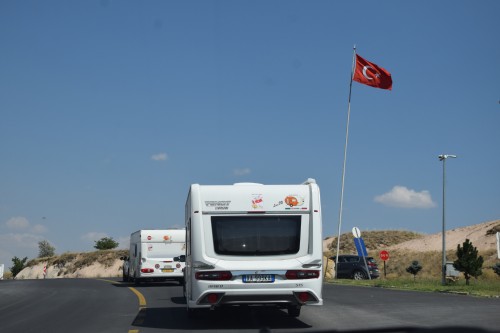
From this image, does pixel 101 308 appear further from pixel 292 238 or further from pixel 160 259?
pixel 160 259

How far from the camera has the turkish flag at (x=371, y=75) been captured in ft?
128

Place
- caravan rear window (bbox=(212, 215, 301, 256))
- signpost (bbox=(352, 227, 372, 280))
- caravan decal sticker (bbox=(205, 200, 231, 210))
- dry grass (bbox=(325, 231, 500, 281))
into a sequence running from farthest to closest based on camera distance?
dry grass (bbox=(325, 231, 500, 281)), signpost (bbox=(352, 227, 372, 280)), caravan decal sticker (bbox=(205, 200, 231, 210)), caravan rear window (bbox=(212, 215, 301, 256))

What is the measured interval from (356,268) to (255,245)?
90.7 ft

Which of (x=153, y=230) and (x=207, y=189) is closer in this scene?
(x=207, y=189)

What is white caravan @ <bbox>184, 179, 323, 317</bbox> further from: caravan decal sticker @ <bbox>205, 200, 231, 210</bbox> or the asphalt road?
the asphalt road

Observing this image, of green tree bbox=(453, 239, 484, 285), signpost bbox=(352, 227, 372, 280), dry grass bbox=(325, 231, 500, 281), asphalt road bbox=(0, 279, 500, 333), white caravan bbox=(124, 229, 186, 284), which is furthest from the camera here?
dry grass bbox=(325, 231, 500, 281)

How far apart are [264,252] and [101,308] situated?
7.02 metres

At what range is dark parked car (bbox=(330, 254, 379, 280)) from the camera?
132 ft

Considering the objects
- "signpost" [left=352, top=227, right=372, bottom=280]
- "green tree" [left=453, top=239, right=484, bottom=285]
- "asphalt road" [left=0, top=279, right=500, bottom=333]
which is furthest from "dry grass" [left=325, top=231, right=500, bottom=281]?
"asphalt road" [left=0, top=279, right=500, bottom=333]

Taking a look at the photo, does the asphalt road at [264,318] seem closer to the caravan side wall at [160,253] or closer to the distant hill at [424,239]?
the caravan side wall at [160,253]

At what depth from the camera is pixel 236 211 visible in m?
13.9

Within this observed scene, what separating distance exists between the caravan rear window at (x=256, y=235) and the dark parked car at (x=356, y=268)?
88.6 ft

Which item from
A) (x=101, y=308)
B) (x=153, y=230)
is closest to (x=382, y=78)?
(x=153, y=230)

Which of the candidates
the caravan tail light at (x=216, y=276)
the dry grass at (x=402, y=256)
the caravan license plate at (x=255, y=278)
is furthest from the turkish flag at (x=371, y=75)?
the caravan tail light at (x=216, y=276)
